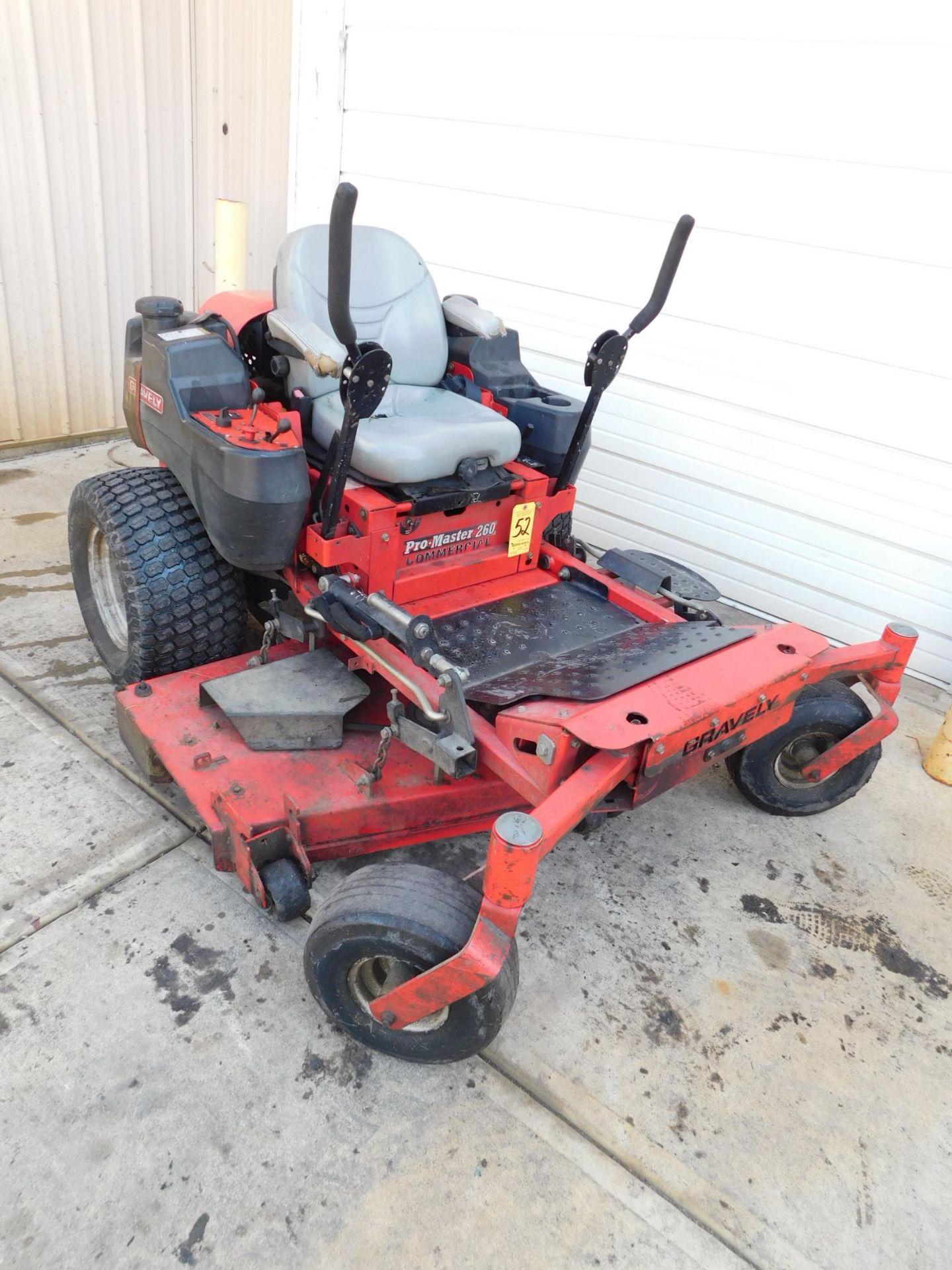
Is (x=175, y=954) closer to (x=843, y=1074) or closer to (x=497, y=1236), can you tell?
(x=497, y=1236)

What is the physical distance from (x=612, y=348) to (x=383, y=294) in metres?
0.85

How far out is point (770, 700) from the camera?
2143 millimetres

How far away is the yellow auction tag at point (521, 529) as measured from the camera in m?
2.68

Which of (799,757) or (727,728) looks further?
(799,757)

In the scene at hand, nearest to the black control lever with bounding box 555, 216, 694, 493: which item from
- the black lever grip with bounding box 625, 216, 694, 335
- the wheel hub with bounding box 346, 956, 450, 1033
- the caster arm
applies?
the black lever grip with bounding box 625, 216, 694, 335

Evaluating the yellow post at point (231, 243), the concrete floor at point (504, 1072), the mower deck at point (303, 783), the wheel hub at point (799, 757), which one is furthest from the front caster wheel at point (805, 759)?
the yellow post at point (231, 243)

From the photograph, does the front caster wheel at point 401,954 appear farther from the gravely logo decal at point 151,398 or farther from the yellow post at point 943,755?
the yellow post at point 943,755

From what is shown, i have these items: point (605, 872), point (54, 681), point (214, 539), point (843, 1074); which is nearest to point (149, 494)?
point (214, 539)

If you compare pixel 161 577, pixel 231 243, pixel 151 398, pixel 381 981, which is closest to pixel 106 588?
pixel 161 577

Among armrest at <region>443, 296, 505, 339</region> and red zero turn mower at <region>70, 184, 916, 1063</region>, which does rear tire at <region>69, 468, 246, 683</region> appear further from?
armrest at <region>443, 296, 505, 339</region>

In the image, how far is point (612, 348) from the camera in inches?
97.6

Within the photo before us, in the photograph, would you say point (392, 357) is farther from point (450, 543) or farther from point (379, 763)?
point (379, 763)

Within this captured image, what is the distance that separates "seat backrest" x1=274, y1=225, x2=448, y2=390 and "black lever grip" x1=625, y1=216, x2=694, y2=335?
762mm

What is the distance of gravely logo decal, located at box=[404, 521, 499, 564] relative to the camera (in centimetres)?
251
